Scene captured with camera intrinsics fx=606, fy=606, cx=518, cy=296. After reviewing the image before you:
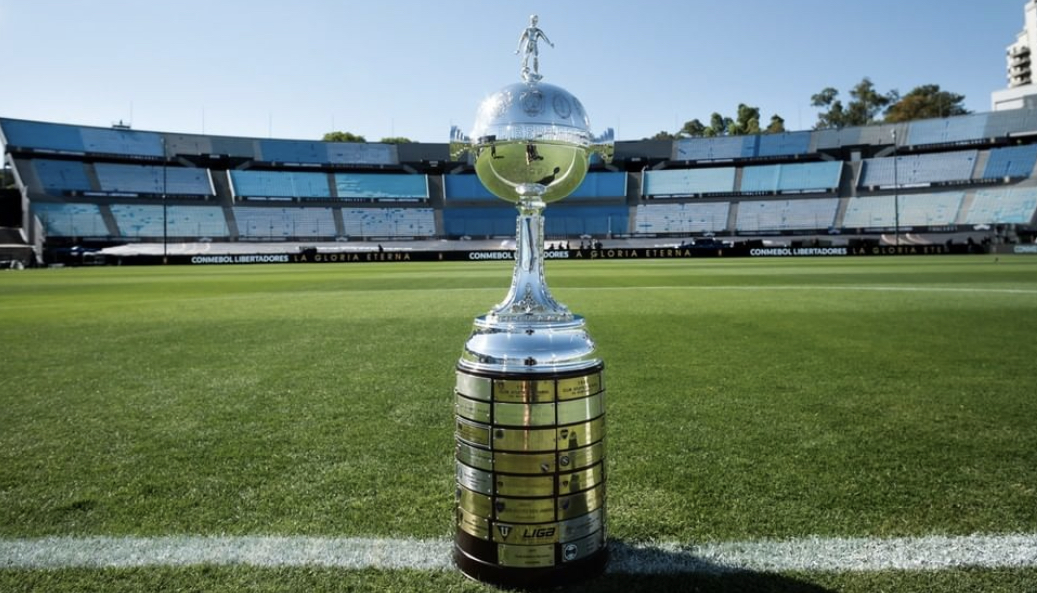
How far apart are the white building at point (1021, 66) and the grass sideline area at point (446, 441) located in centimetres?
8626

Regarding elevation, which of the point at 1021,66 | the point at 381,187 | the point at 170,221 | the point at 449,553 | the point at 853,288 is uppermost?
the point at 1021,66

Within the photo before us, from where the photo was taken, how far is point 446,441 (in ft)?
9.62

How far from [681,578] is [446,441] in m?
1.48

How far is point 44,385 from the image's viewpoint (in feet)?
13.5

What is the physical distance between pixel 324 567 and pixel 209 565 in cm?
34

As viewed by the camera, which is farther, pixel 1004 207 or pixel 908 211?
pixel 908 211

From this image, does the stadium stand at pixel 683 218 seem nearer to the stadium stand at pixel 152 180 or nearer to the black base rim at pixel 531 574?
the stadium stand at pixel 152 180

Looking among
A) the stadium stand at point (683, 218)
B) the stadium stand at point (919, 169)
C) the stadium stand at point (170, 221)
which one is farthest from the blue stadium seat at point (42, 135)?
the stadium stand at point (919, 169)

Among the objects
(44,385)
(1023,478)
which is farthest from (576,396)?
(44,385)

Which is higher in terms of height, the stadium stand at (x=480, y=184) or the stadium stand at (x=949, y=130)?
the stadium stand at (x=949, y=130)

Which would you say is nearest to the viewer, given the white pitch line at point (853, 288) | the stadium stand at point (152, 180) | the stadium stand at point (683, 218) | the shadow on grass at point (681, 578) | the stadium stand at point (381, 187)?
the shadow on grass at point (681, 578)

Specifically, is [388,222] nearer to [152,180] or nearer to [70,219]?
[152,180]

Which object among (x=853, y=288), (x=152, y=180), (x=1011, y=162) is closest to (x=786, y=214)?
(x=1011, y=162)

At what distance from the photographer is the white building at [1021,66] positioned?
234 ft
